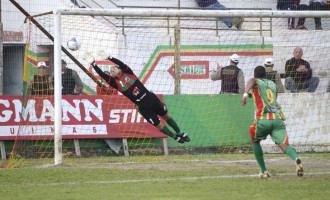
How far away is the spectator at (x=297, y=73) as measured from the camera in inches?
600

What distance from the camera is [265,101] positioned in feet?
29.7

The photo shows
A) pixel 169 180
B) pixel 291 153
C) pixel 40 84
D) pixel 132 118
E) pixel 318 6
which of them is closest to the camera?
pixel 291 153

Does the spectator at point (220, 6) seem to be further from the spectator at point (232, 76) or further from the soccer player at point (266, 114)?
the soccer player at point (266, 114)

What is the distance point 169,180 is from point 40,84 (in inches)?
232

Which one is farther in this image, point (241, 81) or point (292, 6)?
point (292, 6)

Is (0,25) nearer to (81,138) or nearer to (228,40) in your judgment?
(81,138)

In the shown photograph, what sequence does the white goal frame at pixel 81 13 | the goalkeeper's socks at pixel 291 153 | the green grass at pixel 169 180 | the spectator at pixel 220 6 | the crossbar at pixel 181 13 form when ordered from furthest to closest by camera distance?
the spectator at pixel 220 6, the crossbar at pixel 181 13, the white goal frame at pixel 81 13, the goalkeeper's socks at pixel 291 153, the green grass at pixel 169 180

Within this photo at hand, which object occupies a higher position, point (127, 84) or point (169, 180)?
point (127, 84)

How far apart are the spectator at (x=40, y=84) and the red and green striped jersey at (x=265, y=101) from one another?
6500mm

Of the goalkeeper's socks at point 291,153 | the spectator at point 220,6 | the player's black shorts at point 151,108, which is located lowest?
the goalkeeper's socks at point 291,153

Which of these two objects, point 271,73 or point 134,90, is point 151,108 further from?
point 271,73

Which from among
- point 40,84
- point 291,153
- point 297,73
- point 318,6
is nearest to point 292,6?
point 318,6

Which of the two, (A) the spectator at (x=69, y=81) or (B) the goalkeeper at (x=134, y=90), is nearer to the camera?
(B) the goalkeeper at (x=134, y=90)

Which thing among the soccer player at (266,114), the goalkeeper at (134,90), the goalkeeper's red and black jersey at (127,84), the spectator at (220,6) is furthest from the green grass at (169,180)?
the spectator at (220,6)
